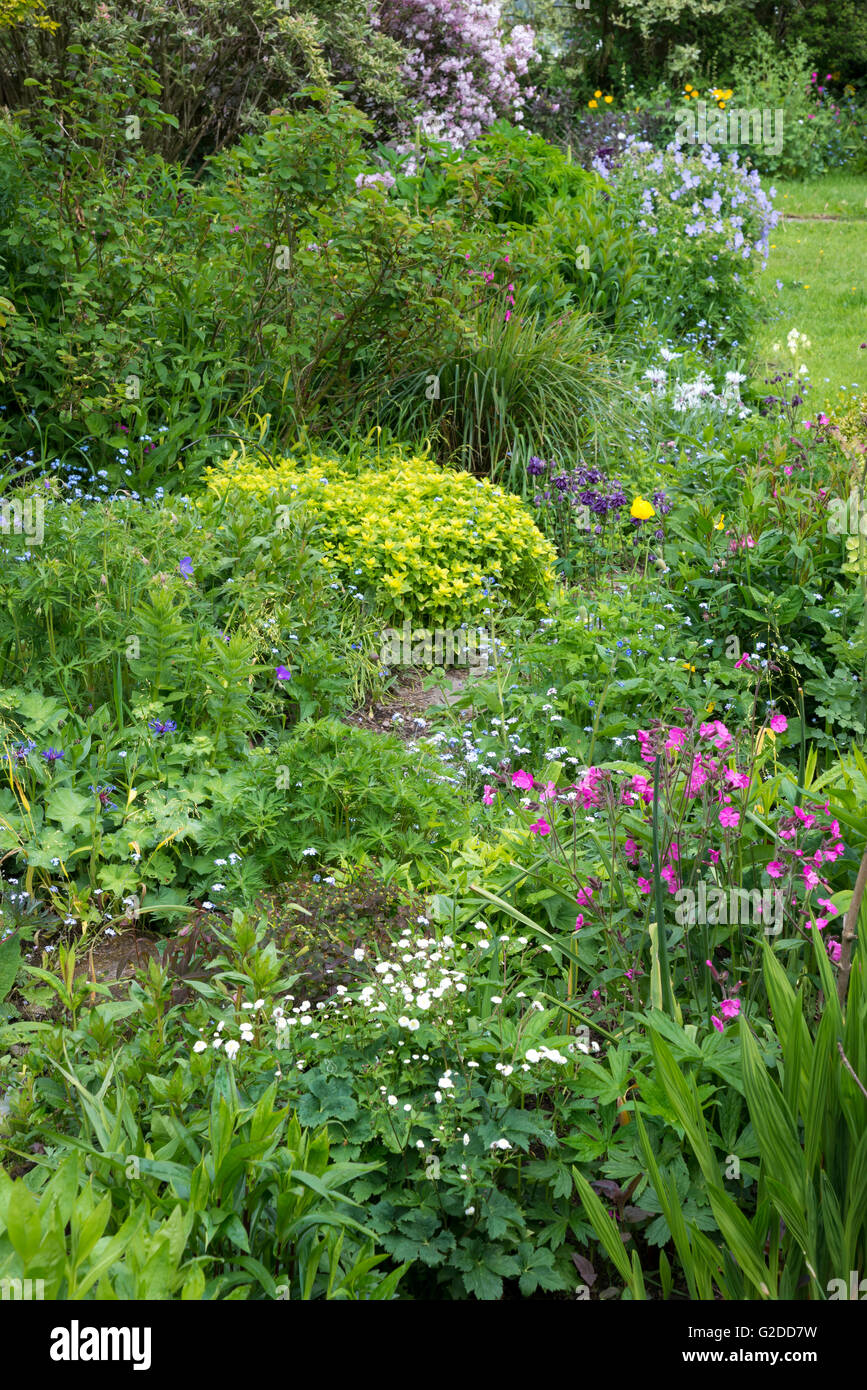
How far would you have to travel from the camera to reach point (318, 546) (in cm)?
500

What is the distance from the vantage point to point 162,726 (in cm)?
371

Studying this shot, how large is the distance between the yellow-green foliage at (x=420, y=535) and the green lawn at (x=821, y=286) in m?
2.10

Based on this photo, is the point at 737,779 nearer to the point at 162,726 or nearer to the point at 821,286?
the point at 162,726

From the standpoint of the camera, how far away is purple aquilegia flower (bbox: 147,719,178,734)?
3652mm

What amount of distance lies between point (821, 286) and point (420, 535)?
7.20 metres

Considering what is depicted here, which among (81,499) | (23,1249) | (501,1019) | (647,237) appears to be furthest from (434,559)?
(647,237)

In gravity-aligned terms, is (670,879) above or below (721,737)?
below

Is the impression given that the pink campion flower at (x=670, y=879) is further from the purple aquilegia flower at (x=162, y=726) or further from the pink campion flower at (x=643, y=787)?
the purple aquilegia flower at (x=162, y=726)

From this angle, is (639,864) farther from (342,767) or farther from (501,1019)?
(342,767)

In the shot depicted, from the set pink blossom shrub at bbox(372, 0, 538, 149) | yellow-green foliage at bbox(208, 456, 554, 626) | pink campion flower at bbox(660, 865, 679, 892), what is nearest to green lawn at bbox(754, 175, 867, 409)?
yellow-green foliage at bbox(208, 456, 554, 626)

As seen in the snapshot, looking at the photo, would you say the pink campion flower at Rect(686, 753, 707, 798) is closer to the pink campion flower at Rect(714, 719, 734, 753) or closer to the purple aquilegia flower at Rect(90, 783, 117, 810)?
the pink campion flower at Rect(714, 719, 734, 753)

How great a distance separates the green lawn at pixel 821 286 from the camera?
8.40m

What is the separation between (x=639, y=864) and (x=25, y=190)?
15.5 ft

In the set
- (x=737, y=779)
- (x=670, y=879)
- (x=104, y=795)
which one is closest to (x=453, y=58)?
(x=104, y=795)
